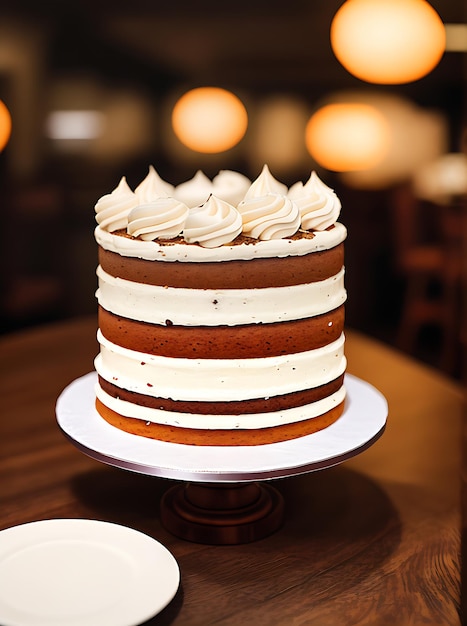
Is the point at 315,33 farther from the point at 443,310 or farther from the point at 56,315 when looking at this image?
the point at 56,315

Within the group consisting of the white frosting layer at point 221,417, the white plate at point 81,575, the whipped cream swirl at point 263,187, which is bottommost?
the white plate at point 81,575

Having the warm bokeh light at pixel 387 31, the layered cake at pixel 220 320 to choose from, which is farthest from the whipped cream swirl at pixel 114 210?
the warm bokeh light at pixel 387 31

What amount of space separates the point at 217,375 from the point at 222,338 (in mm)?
56

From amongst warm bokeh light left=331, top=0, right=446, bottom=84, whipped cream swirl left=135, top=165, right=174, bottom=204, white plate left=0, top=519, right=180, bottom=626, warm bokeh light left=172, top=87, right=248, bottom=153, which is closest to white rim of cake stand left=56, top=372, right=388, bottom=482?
white plate left=0, top=519, right=180, bottom=626

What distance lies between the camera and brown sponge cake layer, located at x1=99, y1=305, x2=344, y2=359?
4.08ft

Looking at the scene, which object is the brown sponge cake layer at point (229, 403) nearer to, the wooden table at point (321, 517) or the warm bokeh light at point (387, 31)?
the wooden table at point (321, 517)

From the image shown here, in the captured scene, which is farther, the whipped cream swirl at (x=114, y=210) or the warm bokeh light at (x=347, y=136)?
the warm bokeh light at (x=347, y=136)

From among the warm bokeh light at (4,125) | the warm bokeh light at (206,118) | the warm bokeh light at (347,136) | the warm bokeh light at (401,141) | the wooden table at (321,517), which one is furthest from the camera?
the warm bokeh light at (401,141)

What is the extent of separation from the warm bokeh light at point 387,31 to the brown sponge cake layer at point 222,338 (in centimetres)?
152

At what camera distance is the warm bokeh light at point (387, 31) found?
262 centimetres

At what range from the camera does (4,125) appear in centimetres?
367

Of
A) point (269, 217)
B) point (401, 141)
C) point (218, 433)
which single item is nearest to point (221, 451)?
point (218, 433)

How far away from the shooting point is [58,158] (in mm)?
3830

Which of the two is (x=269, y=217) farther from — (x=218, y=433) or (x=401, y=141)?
(x=401, y=141)
